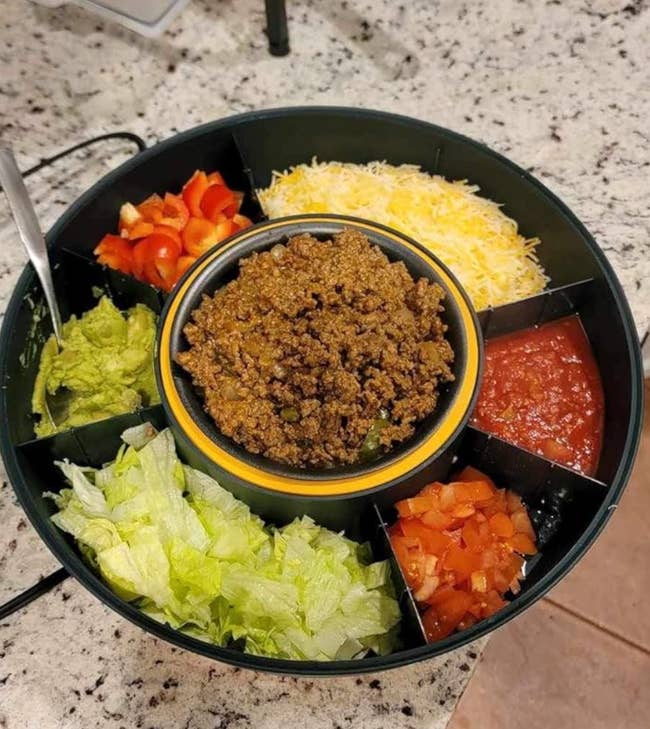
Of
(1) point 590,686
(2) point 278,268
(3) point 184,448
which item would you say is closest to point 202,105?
(2) point 278,268

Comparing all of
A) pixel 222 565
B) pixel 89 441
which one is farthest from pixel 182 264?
pixel 222 565

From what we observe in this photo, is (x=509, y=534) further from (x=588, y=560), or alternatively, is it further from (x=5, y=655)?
(x=5, y=655)

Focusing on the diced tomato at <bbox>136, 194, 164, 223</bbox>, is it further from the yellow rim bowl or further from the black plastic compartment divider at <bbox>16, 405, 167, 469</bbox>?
the black plastic compartment divider at <bbox>16, 405, 167, 469</bbox>

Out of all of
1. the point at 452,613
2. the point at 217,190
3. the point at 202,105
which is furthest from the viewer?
the point at 202,105

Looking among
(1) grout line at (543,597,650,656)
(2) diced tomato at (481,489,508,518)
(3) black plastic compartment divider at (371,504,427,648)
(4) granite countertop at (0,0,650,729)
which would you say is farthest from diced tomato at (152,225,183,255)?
(1) grout line at (543,597,650,656)

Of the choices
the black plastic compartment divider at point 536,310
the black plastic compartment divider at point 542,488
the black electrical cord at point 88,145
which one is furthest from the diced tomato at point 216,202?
the black plastic compartment divider at point 542,488

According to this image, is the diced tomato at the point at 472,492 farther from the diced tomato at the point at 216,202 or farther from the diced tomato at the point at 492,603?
the diced tomato at the point at 216,202
